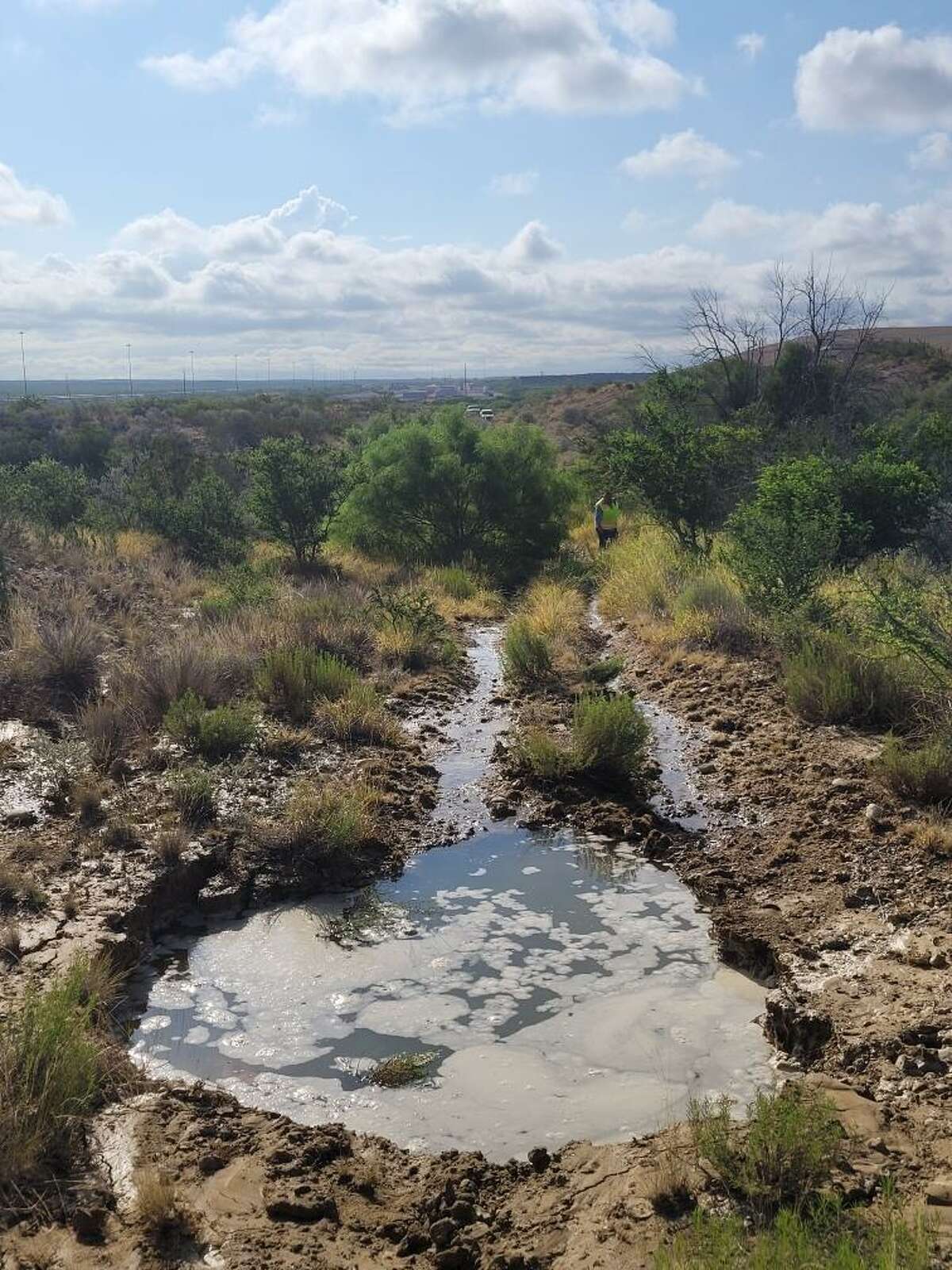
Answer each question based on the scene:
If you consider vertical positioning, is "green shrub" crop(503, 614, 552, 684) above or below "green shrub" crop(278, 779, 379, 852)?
above

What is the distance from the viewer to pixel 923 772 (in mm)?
7785

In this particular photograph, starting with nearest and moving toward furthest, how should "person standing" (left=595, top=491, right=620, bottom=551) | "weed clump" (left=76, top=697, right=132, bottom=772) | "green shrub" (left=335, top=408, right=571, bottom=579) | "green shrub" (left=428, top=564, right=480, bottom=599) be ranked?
"weed clump" (left=76, top=697, right=132, bottom=772) < "green shrub" (left=428, top=564, right=480, bottom=599) < "green shrub" (left=335, top=408, right=571, bottom=579) < "person standing" (left=595, top=491, right=620, bottom=551)

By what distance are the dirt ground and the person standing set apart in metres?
13.8

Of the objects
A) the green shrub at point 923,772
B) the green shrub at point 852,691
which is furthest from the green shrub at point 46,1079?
the green shrub at point 852,691

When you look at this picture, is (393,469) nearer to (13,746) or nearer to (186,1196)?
(13,746)

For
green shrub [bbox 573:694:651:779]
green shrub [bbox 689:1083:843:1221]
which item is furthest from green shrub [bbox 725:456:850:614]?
green shrub [bbox 689:1083:843:1221]

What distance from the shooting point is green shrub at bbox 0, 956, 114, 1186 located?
4223 mm

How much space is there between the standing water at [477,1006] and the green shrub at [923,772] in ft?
5.82

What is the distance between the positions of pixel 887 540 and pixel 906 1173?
1213 cm

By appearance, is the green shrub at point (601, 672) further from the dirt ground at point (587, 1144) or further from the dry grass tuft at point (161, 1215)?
the dry grass tuft at point (161, 1215)

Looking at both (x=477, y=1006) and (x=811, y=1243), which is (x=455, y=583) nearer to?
(x=477, y=1006)

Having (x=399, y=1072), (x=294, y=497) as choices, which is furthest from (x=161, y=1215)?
(x=294, y=497)

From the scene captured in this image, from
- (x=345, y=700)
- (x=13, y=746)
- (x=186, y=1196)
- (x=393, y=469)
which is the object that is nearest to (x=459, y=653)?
(x=345, y=700)

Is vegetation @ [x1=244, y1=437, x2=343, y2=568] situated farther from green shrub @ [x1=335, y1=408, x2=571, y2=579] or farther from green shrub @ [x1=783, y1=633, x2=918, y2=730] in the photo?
green shrub @ [x1=783, y1=633, x2=918, y2=730]
